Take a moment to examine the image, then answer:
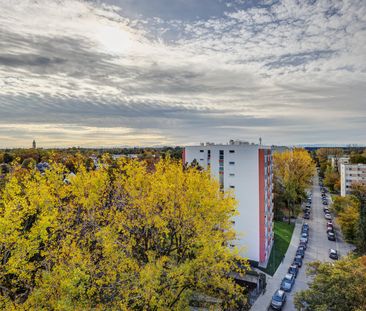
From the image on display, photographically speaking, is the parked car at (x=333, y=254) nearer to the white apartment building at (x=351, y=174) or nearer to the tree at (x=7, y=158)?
the white apartment building at (x=351, y=174)

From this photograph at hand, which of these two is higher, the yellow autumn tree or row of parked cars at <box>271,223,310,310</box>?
the yellow autumn tree

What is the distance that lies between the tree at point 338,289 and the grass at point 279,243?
534 inches

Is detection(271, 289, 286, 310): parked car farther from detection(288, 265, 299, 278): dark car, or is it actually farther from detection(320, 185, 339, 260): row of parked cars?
detection(320, 185, 339, 260): row of parked cars

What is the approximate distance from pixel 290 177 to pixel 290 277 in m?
27.8

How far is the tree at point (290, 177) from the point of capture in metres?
49.8

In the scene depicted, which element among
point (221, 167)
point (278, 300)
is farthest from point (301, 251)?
point (221, 167)

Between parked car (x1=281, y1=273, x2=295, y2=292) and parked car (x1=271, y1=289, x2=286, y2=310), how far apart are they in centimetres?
182

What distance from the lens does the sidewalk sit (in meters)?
24.5

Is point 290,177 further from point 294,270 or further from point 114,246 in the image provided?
point 114,246

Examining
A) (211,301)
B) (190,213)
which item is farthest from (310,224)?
(190,213)

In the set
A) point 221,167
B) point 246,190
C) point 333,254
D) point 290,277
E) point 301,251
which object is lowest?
point 290,277

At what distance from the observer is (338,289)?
52.7 feet

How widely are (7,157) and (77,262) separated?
293ft

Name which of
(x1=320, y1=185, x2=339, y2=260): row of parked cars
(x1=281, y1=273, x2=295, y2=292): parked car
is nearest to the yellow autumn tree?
(x1=281, y1=273, x2=295, y2=292): parked car
